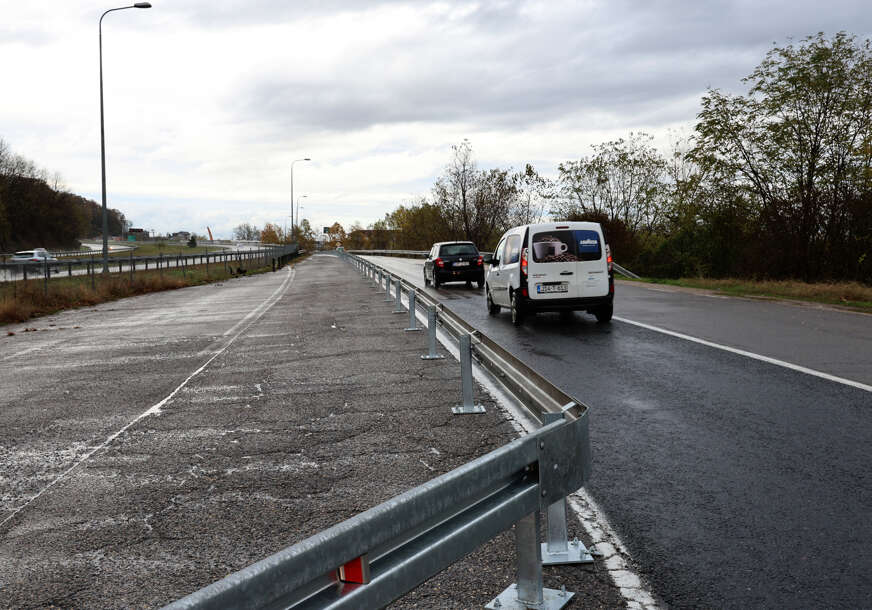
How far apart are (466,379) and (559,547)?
3.58 meters

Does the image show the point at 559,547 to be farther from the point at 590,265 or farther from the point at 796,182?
the point at 796,182

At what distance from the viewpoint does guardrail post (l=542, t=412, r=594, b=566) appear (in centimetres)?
390

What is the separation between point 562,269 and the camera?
14.8 m

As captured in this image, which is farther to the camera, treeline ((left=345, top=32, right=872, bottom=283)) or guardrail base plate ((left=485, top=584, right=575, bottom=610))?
treeline ((left=345, top=32, right=872, bottom=283))

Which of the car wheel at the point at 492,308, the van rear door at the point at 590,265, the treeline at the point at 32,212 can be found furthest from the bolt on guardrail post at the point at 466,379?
the treeline at the point at 32,212

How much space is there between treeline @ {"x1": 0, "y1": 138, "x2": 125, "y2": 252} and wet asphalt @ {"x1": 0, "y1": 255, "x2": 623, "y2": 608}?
286 feet

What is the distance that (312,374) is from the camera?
10242 mm

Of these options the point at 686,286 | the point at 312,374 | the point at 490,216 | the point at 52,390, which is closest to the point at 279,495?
the point at 312,374

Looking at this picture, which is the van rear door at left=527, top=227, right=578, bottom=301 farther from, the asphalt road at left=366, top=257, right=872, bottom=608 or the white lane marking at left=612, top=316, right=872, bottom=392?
the asphalt road at left=366, top=257, right=872, bottom=608

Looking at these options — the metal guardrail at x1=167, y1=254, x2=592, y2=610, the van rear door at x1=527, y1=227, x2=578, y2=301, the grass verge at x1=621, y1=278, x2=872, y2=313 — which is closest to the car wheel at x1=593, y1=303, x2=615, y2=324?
the van rear door at x1=527, y1=227, x2=578, y2=301

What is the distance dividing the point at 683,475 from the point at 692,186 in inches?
1186

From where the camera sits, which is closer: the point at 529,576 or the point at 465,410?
the point at 529,576

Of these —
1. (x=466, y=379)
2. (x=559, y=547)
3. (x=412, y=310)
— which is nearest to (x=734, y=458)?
(x=559, y=547)

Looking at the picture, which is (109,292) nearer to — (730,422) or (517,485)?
(730,422)
